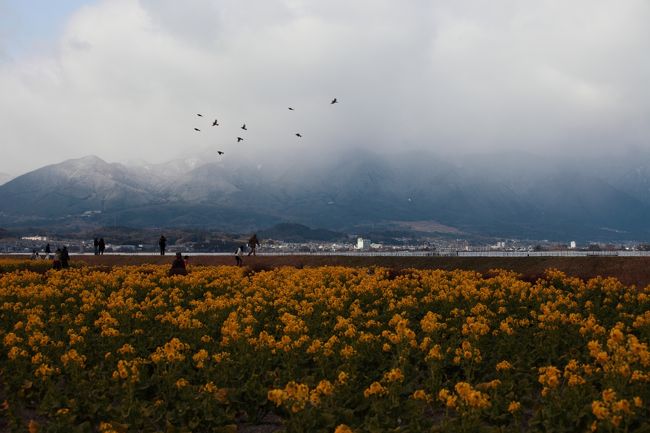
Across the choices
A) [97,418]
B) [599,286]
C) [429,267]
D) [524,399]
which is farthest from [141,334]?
[429,267]

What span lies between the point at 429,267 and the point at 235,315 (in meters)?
30.0

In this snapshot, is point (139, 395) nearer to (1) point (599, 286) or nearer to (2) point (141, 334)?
(2) point (141, 334)

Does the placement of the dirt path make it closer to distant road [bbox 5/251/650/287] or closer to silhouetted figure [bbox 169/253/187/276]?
distant road [bbox 5/251/650/287]

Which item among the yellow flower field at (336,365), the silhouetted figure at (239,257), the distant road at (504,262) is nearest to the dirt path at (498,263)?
the distant road at (504,262)

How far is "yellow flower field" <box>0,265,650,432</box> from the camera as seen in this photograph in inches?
479

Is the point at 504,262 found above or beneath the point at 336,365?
above

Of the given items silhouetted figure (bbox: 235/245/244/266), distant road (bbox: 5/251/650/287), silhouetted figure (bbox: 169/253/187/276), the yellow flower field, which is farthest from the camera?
silhouetted figure (bbox: 235/245/244/266)

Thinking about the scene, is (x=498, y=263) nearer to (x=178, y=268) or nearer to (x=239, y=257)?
(x=239, y=257)

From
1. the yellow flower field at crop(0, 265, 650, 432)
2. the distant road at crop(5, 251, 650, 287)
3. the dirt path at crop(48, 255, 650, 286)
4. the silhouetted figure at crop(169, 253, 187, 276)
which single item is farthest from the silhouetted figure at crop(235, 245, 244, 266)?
the yellow flower field at crop(0, 265, 650, 432)

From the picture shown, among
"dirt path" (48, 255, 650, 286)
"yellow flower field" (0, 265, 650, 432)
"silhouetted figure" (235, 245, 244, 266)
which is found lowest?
"yellow flower field" (0, 265, 650, 432)

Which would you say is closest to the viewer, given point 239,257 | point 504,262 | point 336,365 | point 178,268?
point 336,365

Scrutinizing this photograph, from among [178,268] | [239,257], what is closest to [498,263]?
[239,257]

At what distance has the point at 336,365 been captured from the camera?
52.4 feet

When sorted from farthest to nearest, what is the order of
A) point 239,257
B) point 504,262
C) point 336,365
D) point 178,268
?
point 239,257
point 504,262
point 178,268
point 336,365
